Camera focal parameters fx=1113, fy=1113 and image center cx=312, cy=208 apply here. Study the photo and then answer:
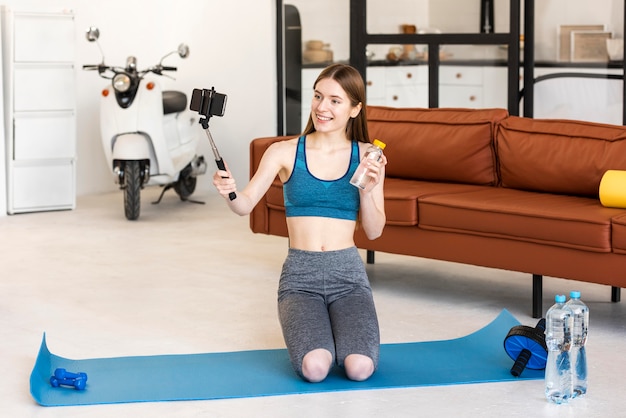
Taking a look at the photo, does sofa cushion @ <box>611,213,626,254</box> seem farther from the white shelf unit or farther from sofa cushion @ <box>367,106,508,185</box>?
the white shelf unit

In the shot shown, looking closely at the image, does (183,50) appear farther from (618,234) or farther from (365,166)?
(365,166)

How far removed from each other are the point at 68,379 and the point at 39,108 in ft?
12.9

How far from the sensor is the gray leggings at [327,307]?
345cm

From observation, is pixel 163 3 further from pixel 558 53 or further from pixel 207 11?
pixel 558 53

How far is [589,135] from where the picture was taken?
4.65 metres

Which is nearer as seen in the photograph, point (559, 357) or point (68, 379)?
point (559, 357)

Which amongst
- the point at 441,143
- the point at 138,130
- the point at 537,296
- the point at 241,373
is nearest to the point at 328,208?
the point at 241,373

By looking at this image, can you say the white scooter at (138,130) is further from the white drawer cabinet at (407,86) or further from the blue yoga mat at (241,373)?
the blue yoga mat at (241,373)

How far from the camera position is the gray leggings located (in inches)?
136

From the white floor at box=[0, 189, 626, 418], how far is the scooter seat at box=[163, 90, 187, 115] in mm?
810

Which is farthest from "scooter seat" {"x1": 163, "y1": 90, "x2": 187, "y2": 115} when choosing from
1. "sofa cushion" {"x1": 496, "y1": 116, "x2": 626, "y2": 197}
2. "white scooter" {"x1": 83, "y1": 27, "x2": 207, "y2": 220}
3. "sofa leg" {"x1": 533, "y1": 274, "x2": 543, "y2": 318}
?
"sofa leg" {"x1": 533, "y1": 274, "x2": 543, "y2": 318}

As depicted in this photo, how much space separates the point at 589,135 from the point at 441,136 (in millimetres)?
720

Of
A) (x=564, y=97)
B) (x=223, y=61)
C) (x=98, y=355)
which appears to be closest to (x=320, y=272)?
(x=98, y=355)

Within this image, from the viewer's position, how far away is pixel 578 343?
3.31 metres
